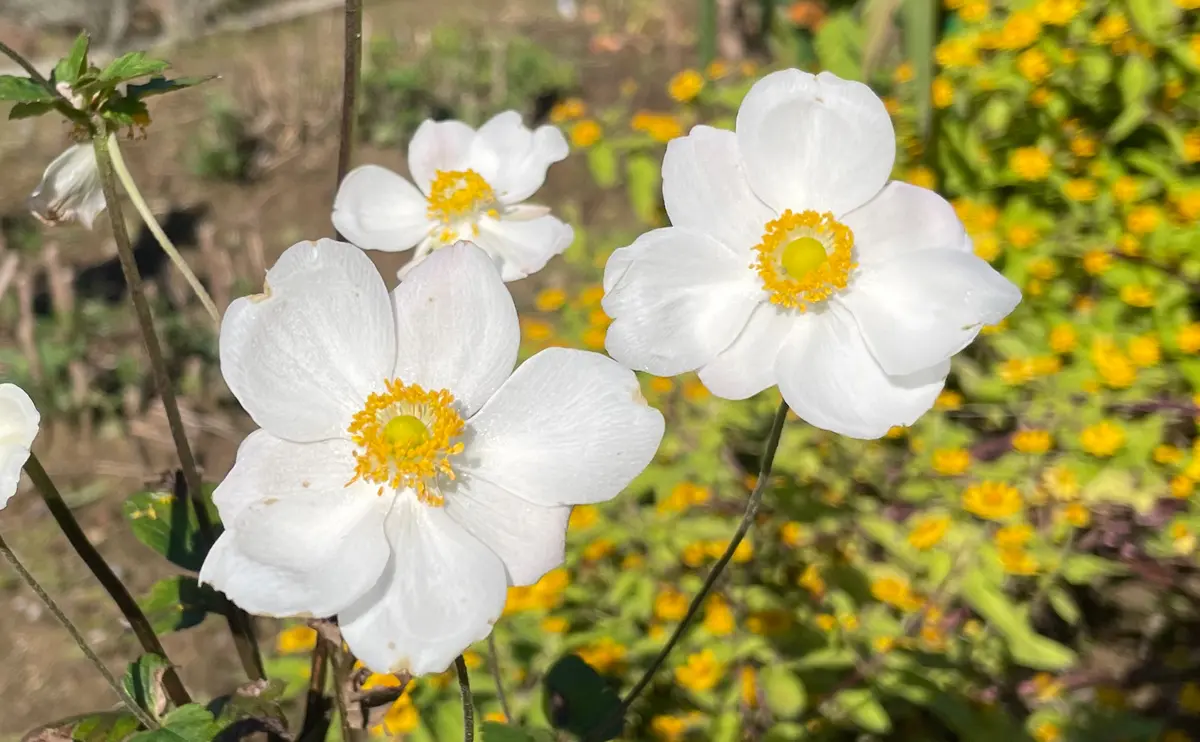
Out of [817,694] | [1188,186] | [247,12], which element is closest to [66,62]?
[817,694]

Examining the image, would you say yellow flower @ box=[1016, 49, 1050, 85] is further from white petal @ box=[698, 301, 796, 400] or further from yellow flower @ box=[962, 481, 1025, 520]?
white petal @ box=[698, 301, 796, 400]

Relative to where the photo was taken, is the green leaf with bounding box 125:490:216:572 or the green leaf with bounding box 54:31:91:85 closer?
the green leaf with bounding box 54:31:91:85

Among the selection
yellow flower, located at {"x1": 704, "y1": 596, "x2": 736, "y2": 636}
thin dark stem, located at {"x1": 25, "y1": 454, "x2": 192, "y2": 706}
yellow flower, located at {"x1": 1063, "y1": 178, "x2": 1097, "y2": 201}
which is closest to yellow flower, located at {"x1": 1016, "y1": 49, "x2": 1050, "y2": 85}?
yellow flower, located at {"x1": 1063, "y1": 178, "x2": 1097, "y2": 201}

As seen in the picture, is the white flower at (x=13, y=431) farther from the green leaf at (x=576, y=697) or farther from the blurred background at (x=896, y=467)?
the green leaf at (x=576, y=697)

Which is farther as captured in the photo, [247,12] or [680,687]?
[247,12]

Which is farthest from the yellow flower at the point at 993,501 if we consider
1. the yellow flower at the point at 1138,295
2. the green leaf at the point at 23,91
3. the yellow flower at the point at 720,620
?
the green leaf at the point at 23,91

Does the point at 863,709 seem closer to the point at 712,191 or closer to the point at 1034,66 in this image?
the point at 712,191

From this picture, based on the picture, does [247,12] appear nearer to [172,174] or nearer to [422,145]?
[172,174]
